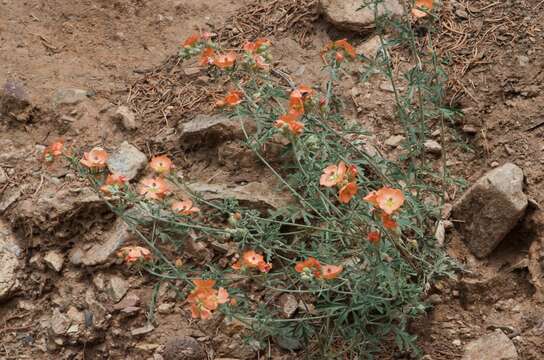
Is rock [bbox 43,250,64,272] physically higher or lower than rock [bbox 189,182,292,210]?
lower

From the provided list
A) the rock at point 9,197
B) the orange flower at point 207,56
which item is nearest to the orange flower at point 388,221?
the orange flower at point 207,56

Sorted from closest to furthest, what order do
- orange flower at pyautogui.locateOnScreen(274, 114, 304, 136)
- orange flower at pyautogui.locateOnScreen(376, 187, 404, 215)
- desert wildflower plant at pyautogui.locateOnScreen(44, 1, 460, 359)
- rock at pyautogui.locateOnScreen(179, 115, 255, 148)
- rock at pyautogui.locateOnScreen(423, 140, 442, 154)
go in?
orange flower at pyautogui.locateOnScreen(376, 187, 404, 215) → orange flower at pyautogui.locateOnScreen(274, 114, 304, 136) → desert wildflower plant at pyautogui.locateOnScreen(44, 1, 460, 359) → rock at pyautogui.locateOnScreen(423, 140, 442, 154) → rock at pyautogui.locateOnScreen(179, 115, 255, 148)

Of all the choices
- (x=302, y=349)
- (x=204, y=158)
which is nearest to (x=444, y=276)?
(x=302, y=349)

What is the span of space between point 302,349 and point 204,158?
1287 millimetres

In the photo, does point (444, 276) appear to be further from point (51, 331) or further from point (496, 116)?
point (51, 331)

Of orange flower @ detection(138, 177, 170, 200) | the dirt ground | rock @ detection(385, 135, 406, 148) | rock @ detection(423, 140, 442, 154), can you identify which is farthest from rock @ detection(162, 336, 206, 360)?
rock @ detection(423, 140, 442, 154)

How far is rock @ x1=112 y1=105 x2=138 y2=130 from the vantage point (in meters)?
4.62

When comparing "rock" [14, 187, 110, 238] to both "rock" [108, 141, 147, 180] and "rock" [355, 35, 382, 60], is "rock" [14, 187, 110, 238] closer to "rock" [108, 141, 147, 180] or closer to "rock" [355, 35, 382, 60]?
"rock" [108, 141, 147, 180]

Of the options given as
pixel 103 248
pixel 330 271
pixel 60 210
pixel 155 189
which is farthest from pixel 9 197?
pixel 330 271

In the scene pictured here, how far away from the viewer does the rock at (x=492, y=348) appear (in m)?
3.49

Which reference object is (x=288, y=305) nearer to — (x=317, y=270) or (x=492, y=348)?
(x=317, y=270)

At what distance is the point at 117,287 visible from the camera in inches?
159

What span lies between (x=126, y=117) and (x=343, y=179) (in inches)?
79.0

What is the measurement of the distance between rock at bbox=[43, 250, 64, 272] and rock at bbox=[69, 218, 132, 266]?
6 cm
